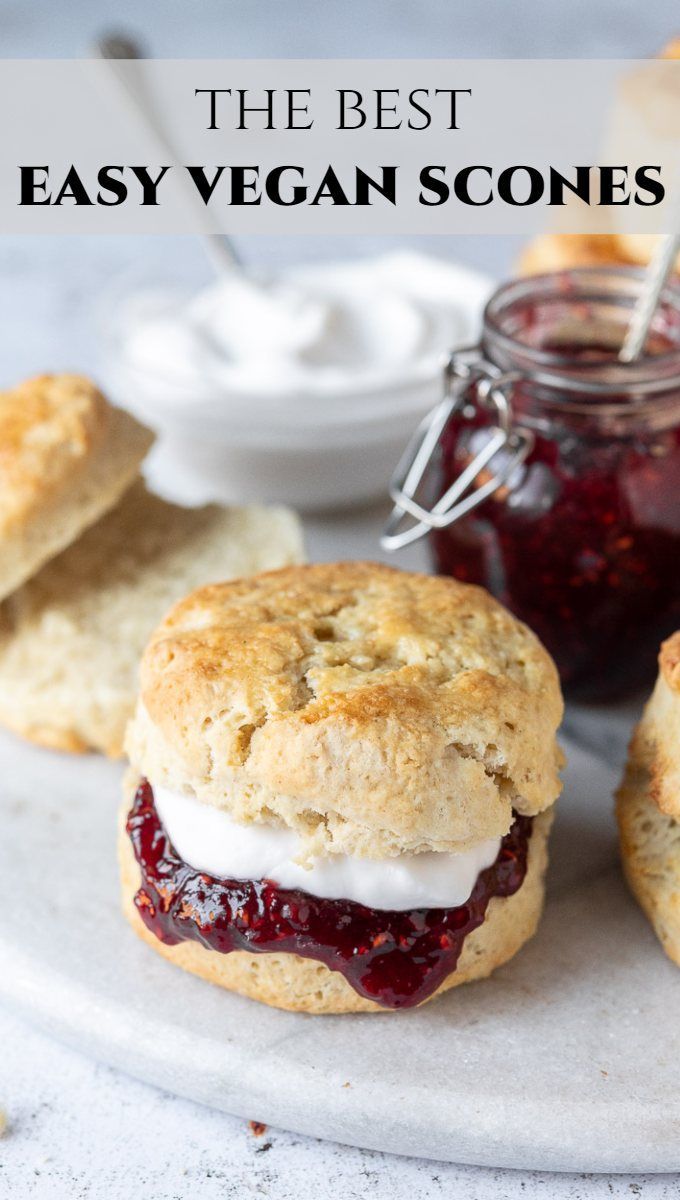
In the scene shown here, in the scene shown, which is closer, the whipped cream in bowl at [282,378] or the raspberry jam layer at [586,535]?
the raspberry jam layer at [586,535]

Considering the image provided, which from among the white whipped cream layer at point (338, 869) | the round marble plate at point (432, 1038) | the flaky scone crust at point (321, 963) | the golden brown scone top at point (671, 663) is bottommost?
the round marble plate at point (432, 1038)

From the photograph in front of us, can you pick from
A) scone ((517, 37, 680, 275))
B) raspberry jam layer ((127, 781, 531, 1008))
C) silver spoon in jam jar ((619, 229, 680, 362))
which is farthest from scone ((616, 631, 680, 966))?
scone ((517, 37, 680, 275))

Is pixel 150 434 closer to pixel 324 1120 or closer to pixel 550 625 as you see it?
pixel 550 625

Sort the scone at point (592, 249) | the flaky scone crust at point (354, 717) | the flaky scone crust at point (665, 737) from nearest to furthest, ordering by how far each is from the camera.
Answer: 1. the flaky scone crust at point (354, 717)
2. the flaky scone crust at point (665, 737)
3. the scone at point (592, 249)

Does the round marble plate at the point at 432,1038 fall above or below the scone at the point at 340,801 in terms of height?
below

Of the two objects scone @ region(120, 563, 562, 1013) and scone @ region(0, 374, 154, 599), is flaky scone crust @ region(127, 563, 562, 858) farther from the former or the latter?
scone @ region(0, 374, 154, 599)

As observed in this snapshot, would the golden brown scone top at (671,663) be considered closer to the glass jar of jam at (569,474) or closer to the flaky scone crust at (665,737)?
the flaky scone crust at (665,737)

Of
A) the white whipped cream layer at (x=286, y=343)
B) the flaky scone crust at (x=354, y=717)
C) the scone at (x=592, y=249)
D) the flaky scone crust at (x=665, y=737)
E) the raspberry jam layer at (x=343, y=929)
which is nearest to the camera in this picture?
the flaky scone crust at (x=354, y=717)

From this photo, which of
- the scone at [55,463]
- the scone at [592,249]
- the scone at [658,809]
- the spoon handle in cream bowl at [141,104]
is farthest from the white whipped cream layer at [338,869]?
the scone at [592,249]
